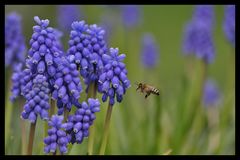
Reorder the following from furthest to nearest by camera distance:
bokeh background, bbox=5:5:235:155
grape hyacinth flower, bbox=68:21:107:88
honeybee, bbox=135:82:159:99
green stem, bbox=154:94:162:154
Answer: green stem, bbox=154:94:162:154 < bokeh background, bbox=5:5:235:155 < honeybee, bbox=135:82:159:99 < grape hyacinth flower, bbox=68:21:107:88

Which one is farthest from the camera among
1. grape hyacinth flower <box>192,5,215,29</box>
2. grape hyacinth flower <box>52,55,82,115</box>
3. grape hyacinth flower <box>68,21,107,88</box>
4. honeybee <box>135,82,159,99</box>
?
grape hyacinth flower <box>192,5,215,29</box>

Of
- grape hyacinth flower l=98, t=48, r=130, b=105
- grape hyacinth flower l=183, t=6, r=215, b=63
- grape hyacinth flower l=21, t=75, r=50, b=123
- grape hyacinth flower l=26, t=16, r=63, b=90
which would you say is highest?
grape hyacinth flower l=183, t=6, r=215, b=63

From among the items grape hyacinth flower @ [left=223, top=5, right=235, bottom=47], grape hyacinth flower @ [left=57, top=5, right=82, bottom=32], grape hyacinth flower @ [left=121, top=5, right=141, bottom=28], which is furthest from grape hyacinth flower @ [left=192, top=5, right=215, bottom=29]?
grape hyacinth flower @ [left=121, top=5, right=141, bottom=28]

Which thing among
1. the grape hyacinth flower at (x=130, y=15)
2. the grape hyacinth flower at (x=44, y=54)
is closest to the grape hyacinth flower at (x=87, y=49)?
the grape hyacinth flower at (x=44, y=54)

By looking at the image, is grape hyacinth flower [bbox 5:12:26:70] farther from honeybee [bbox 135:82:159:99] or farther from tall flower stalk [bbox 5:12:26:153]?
honeybee [bbox 135:82:159:99]

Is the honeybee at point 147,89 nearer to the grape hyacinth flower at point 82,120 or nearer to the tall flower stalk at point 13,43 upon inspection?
the grape hyacinth flower at point 82,120
